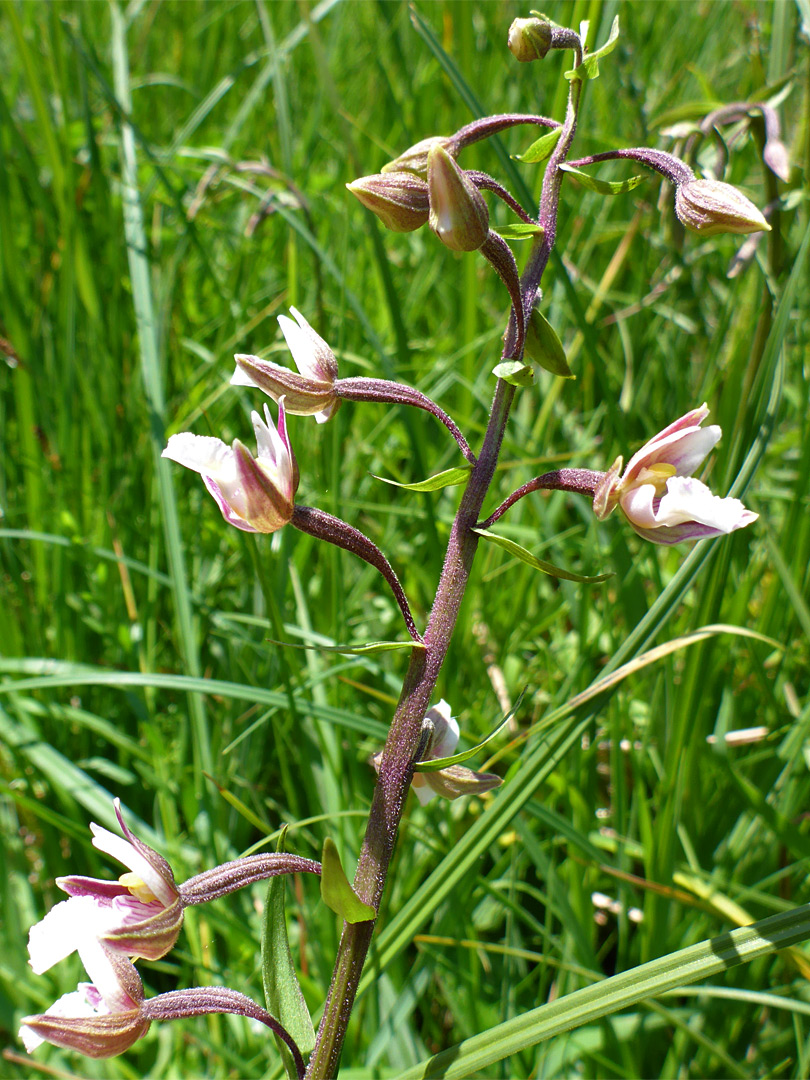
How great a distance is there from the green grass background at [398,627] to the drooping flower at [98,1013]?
0.20 meters

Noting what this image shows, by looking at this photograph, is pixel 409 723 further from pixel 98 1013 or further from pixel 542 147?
pixel 542 147

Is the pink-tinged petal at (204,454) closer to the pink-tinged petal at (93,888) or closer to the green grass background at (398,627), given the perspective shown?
the green grass background at (398,627)

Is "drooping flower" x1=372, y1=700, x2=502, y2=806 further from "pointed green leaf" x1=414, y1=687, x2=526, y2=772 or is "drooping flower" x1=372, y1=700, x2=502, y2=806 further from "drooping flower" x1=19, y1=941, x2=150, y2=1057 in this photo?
"drooping flower" x1=19, y1=941, x2=150, y2=1057

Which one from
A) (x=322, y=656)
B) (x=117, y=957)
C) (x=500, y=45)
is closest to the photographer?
(x=117, y=957)

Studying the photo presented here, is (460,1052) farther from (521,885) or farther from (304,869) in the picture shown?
(521,885)

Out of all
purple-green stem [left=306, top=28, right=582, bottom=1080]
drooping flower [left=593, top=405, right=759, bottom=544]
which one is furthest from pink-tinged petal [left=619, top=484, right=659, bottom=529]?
purple-green stem [left=306, top=28, right=582, bottom=1080]

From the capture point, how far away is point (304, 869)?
87 centimetres

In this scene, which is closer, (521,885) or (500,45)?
(521,885)

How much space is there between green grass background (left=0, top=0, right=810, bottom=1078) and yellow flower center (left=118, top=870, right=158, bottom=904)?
0.15m

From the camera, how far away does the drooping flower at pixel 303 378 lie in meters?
0.91

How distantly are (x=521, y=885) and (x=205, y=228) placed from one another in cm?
205

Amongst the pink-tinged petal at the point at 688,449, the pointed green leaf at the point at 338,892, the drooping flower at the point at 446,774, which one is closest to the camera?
the pointed green leaf at the point at 338,892

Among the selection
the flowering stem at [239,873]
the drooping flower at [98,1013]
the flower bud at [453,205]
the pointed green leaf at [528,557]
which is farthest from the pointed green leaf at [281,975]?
the flower bud at [453,205]

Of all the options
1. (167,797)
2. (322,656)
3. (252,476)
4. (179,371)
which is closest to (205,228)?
(179,371)
